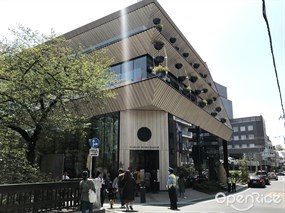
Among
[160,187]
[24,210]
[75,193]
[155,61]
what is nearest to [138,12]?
[155,61]

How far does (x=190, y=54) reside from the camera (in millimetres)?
32625

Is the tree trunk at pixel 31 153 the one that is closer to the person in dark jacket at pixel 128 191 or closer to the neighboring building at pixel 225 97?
the person in dark jacket at pixel 128 191

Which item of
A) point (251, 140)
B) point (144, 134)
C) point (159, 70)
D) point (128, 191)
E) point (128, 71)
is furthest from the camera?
point (251, 140)

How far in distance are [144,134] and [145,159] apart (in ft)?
6.49

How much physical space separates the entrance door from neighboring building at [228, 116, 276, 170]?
2857 inches

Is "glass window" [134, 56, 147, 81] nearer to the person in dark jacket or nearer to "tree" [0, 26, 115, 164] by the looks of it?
"tree" [0, 26, 115, 164]

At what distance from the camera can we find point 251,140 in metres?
91.5

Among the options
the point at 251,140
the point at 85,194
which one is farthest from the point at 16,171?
the point at 251,140

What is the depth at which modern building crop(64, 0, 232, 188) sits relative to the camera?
22.0 meters

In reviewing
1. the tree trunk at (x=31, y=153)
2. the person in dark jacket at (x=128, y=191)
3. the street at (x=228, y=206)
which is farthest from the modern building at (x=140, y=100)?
the person in dark jacket at (x=128, y=191)

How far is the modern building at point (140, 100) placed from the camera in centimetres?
2195

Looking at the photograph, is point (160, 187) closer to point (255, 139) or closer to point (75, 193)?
point (75, 193)

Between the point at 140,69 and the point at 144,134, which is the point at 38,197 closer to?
the point at 144,134

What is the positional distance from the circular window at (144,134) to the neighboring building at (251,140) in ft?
239
